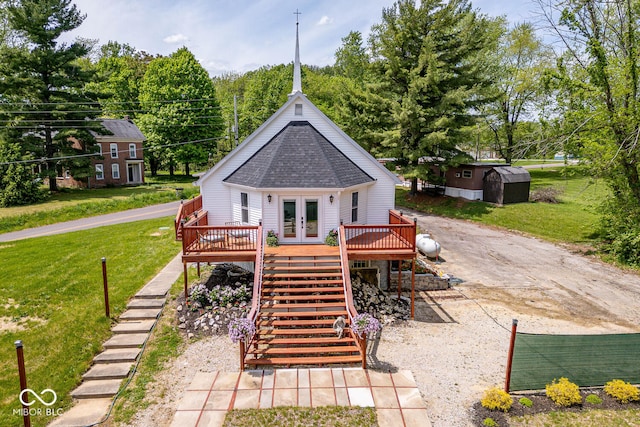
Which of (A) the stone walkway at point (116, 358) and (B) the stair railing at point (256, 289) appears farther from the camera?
(B) the stair railing at point (256, 289)

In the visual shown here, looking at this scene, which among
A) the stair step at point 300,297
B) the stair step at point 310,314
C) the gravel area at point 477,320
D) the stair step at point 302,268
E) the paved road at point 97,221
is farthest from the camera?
the paved road at point 97,221

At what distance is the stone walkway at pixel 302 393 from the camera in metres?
8.14

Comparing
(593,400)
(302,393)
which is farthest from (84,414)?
(593,400)

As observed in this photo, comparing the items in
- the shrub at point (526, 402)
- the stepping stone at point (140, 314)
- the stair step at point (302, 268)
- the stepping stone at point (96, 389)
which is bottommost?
the stepping stone at point (96, 389)

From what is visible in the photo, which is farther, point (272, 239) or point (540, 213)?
point (540, 213)

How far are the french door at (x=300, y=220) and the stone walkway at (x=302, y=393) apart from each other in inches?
235

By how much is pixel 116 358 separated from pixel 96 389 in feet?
3.88

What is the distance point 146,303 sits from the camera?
13188 mm

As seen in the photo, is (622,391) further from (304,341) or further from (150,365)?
(150,365)

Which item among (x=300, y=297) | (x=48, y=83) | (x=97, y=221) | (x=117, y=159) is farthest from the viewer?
(x=117, y=159)

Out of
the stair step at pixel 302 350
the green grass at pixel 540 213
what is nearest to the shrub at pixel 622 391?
the stair step at pixel 302 350

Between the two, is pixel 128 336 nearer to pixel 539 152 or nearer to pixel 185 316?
pixel 185 316

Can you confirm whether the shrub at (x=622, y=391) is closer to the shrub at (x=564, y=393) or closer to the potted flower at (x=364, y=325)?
the shrub at (x=564, y=393)

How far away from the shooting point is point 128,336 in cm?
1147
